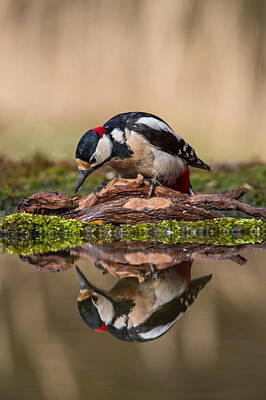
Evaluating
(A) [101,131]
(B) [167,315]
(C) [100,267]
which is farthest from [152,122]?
(B) [167,315]

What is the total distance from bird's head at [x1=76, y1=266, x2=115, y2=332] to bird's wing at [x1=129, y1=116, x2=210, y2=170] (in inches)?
97.1

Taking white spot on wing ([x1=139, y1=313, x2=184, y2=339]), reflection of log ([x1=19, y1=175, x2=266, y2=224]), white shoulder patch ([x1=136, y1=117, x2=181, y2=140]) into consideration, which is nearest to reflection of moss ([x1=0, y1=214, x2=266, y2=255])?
reflection of log ([x1=19, y1=175, x2=266, y2=224])

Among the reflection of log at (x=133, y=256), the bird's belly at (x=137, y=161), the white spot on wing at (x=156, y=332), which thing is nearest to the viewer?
the white spot on wing at (x=156, y=332)

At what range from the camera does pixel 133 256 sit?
3.57m

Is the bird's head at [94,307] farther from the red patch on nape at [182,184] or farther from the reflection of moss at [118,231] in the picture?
the red patch on nape at [182,184]

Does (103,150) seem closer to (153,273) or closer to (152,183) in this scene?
(152,183)

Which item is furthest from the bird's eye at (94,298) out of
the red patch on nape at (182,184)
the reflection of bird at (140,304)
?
the red patch on nape at (182,184)

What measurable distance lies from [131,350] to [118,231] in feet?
10.3

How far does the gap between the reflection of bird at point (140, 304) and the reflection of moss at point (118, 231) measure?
1543 millimetres

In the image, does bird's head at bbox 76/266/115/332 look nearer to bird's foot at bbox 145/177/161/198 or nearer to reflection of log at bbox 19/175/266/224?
reflection of log at bbox 19/175/266/224

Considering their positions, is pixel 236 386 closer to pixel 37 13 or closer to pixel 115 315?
pixel 115 315

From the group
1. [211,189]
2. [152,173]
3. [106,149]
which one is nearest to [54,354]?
[106,149]

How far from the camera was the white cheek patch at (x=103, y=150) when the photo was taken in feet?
15.7

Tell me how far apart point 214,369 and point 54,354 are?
43cm
